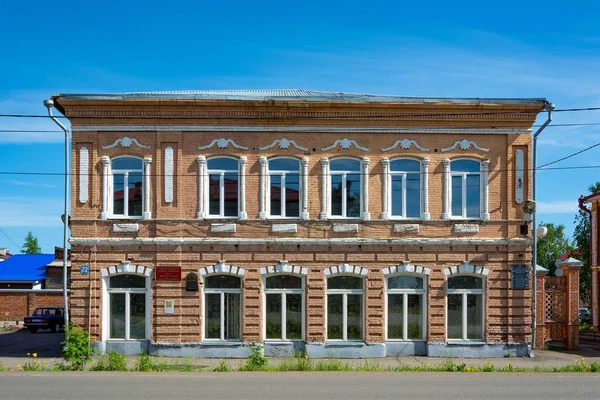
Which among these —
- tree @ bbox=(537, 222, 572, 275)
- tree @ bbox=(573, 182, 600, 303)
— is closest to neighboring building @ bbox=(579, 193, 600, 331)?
tree @ bbox=(573, 182, 600, 303)

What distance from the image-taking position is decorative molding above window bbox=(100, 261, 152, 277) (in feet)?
62.1

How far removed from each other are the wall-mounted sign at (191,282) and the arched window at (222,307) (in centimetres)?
35

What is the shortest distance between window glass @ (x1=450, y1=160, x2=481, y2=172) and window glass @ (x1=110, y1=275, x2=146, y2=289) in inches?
379

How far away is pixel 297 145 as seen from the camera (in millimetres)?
19172

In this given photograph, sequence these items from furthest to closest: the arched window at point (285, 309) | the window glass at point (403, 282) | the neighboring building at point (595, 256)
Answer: the neighboring building at point (595, 256), the window glass at point (403, 282), the arched window at point (285, 309)

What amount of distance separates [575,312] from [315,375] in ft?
32.8

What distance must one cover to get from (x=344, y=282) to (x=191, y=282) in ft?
14.5

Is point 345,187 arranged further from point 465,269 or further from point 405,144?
point 465,269

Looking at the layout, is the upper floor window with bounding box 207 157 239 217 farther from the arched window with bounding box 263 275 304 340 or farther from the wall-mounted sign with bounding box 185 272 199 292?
the arched window with bounding box 263 275 304 340

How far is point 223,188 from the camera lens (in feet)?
63.1

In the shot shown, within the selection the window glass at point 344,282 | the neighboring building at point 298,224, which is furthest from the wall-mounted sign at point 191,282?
the window glass at point 344,282

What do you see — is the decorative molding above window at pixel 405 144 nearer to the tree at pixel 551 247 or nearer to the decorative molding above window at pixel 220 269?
the decorative molding above window at pixel 220 269

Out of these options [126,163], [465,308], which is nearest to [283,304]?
[465,308]

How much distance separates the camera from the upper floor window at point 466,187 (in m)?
19.4
